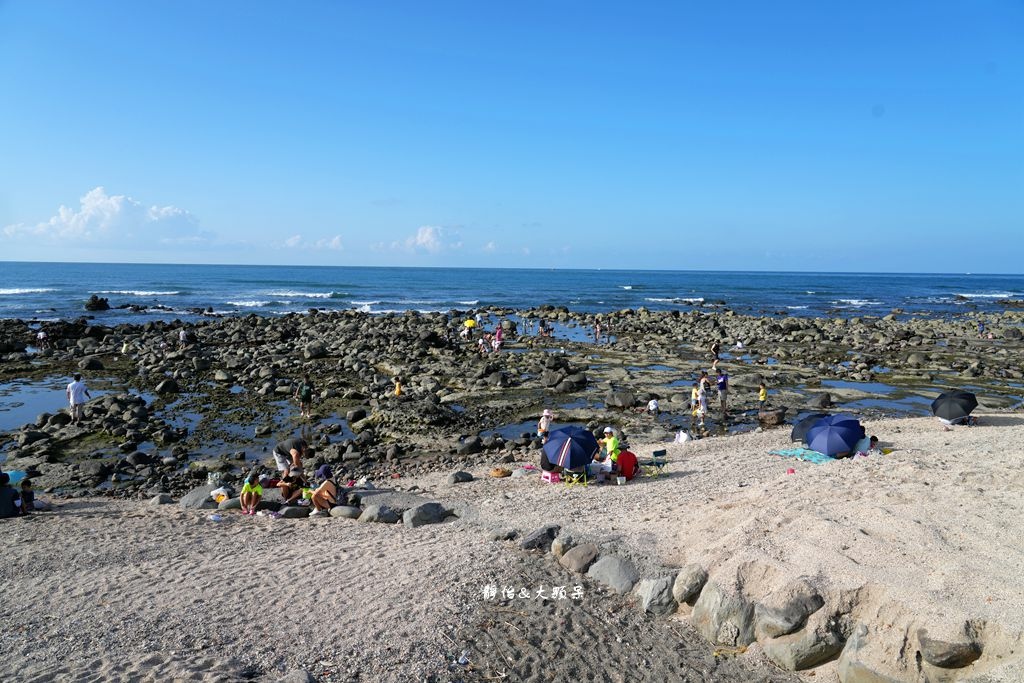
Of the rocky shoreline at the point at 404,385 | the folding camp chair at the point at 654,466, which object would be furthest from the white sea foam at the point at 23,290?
the folding camp chair at the point at 654,466

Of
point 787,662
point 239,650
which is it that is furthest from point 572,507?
point 239,650

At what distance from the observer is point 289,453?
15.6 meters

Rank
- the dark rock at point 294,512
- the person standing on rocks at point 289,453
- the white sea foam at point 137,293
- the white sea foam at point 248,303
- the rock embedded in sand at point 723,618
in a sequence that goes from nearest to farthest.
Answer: the rock embedded in sand at point 723,618 < the dark rock at point 294,512 < the person standing on rocks at point 289,453 < the white sea foam at point 248,303 < the white sea foam at point 137,293

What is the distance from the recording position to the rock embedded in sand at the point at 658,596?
7785 mm

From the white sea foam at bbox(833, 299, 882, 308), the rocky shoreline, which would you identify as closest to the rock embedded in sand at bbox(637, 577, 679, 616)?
Answer: the rocky shoreline

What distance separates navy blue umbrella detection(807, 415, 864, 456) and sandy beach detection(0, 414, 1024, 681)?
1.31 m

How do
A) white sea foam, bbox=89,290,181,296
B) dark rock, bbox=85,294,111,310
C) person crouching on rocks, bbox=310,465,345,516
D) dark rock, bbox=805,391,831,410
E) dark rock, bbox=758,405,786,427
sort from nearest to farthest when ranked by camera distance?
person crouching on rocks, bbox=310,465,345,516
dark rock, bbox=758,405,786,427
dark rock, bbox=805,391,831,410
dark rock, bbox=85,294,111,310
white sea foam, bbox=89,290,181,296

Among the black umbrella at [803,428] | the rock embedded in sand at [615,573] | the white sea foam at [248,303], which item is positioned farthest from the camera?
the white sea foam at [248,303]

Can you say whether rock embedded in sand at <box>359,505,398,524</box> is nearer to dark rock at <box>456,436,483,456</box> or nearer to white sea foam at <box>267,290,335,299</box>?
dark rock at <box>456,436,483,456</box>

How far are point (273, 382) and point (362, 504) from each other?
13107 millimetres

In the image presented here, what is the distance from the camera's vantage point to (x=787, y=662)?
675cm

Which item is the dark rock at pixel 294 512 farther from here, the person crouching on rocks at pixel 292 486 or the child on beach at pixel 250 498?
the child on beach at pixel 250 498

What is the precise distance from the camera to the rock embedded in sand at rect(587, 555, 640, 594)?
8.27 meters

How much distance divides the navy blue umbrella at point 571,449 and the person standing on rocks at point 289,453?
524cm
